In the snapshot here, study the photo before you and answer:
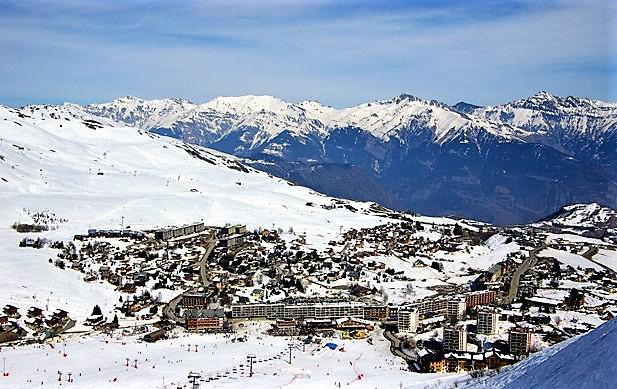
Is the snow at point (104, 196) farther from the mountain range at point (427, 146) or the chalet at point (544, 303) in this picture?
the mountain range at point (427, 146)

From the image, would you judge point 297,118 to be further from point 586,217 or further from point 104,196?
point 104,196

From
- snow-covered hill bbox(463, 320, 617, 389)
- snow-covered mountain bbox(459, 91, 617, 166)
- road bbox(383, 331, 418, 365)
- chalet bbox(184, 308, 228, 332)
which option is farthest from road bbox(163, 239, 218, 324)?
snow-covered mountain bbox(459, 91, 617, 166)

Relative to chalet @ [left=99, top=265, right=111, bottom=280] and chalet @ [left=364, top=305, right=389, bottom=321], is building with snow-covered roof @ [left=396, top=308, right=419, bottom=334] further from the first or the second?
chalet @ [left=99, top=265, right=111, bottom=280]

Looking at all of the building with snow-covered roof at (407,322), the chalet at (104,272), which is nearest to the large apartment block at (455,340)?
the building with snow-covered roof at (407,322)

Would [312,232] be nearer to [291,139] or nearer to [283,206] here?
[283,206]

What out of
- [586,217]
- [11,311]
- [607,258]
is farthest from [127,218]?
[586,217]

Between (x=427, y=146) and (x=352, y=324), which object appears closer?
(x=352, y=324)

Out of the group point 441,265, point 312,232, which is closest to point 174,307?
point 441,265
